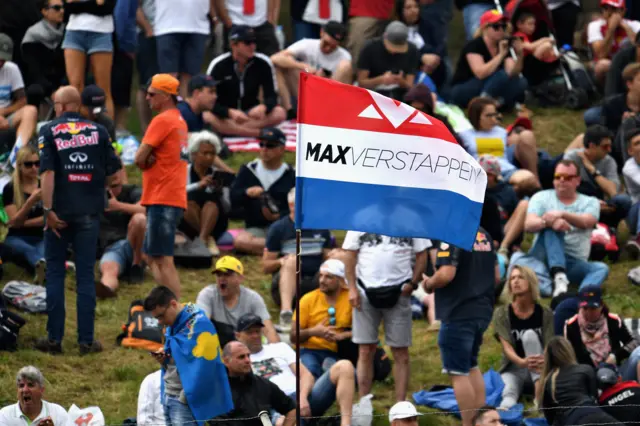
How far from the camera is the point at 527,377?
41.2ft

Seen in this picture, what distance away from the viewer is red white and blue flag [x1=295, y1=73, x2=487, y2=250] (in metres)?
8.54

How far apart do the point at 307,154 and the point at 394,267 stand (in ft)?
10.8

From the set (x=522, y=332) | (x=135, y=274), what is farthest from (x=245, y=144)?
(x=522, y=332)

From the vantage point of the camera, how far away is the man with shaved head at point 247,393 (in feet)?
35.3

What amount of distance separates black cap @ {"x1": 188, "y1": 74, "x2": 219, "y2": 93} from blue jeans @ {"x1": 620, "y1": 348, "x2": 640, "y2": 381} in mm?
6024

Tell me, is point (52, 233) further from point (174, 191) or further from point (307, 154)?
point (307, 154)

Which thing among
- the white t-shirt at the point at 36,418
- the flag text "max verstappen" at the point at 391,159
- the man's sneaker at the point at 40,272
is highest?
the flag text "max verstappen" at the point at 391,159

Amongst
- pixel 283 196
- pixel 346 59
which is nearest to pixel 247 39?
pixel 346 59

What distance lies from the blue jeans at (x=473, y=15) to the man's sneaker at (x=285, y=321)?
7.21 metres

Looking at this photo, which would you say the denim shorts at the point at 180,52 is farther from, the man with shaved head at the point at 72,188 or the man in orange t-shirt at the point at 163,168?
the man with shaved head at the point at 72,188

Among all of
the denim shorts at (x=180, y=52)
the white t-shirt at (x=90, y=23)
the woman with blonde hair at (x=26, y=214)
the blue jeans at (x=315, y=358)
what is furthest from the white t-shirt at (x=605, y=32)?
the woman with blonde hair at (x=26, y=214)

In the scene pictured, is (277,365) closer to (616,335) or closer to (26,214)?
(616,335)

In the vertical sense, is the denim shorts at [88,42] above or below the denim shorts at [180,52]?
above

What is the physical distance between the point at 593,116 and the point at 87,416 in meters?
8.66
